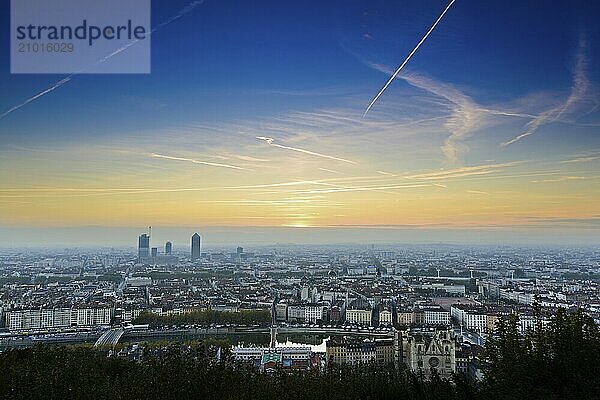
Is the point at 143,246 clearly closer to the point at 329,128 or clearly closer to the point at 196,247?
the point at 196,247

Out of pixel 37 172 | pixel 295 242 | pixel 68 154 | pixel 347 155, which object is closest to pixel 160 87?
pixel 68 154

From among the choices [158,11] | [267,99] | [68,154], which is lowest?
[68,154]

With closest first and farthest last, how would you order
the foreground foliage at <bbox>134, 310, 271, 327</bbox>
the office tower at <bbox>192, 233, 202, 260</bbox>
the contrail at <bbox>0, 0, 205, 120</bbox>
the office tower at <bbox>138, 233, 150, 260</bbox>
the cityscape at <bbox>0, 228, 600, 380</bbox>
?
1. the contrail at <bbox>0, 0, 205, 120</bbox>
2. the cityscape at <bbox>0, 228, 600, 380</bbox>
3. the foreground foliage at <bbox>134, 310, 271, 327</bbox>
4. the office tower at <bbox>138, 233, 150, 260</bbox>
5. the office tower at <bbox>192, 233, 202, 260</bbox>

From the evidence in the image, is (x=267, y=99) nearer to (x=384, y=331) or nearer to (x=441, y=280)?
(x=384, y=331)

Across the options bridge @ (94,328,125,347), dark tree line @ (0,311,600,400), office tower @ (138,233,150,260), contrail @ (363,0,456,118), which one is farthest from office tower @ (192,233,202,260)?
dark tree line @ (0,311,600,400)

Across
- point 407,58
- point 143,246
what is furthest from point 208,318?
point 407,58

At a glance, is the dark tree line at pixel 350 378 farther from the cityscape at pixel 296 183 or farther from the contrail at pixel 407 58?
the contrail at pixel 407 58

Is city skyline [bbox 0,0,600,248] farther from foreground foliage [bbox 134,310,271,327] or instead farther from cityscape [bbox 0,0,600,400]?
foreground foliage [bbox 134,310,271,327]
